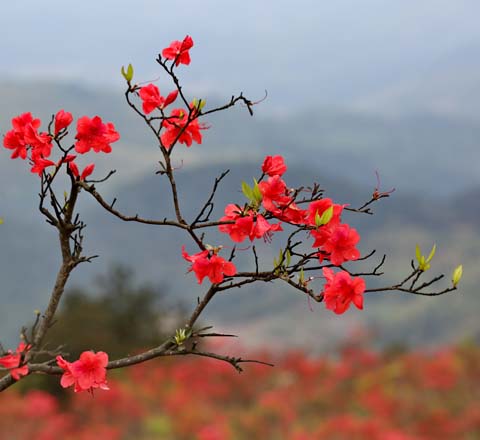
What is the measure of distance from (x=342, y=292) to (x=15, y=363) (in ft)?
3.22

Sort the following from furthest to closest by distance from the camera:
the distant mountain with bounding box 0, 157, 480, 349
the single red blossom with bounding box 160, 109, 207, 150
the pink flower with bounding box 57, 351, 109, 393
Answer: the distant mountain with bounding box 0, 157, 480, 349, the single red blossom with bounding box 160, 109, 207, 150, the pink flower with bounding box 57, 351, 109, 393

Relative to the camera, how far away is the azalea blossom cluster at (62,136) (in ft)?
6.83

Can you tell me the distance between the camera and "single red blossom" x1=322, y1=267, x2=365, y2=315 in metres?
1.94

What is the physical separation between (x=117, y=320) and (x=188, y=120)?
505 inches

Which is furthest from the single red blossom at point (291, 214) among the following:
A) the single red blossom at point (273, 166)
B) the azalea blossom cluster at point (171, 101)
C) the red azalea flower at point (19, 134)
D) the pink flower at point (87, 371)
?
the red azalea flower at point (19, 134)

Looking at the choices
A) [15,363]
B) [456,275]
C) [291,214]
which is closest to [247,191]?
[291,214]

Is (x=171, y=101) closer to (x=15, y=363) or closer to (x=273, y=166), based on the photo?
(x=273, y=166)

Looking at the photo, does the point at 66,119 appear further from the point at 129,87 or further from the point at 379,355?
the point at 379,355

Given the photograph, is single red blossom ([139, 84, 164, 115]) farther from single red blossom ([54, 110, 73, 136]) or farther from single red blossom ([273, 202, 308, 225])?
single red blossom ([273, 202, 308, 225])

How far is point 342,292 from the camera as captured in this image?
196 cm

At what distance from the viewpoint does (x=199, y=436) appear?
26.0 feet

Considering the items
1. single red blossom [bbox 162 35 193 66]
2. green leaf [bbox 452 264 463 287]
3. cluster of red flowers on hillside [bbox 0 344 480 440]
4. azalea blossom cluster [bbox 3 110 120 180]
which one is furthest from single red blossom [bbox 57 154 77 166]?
cluster of red flowers on hillside [bbox 0 344 480 440]

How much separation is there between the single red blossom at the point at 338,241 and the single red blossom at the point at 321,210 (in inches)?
1.0

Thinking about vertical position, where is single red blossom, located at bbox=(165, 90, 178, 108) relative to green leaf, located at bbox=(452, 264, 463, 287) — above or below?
above
